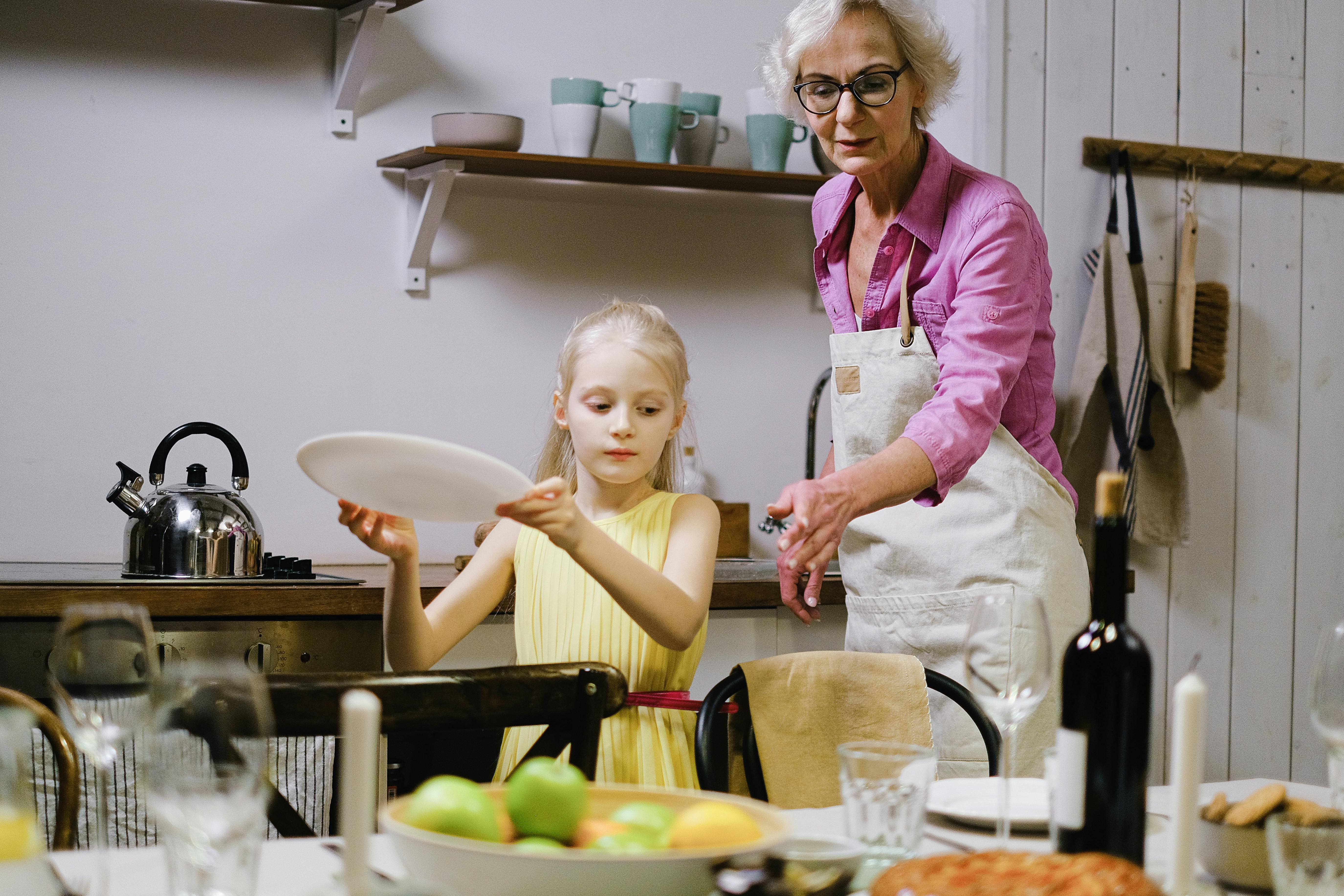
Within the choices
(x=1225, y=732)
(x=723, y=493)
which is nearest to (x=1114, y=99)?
(x=723, y=493)

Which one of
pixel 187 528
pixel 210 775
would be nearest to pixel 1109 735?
pixel 210 775

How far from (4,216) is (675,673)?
1391mm

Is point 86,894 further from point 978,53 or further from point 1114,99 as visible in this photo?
point 1114,99

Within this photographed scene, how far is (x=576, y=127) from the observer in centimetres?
219

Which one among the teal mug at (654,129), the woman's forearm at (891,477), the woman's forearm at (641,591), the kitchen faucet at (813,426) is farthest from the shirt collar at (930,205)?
the kitchen faucet at (813,426)

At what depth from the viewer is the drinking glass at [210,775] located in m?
0.63

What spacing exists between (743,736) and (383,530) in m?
0.44

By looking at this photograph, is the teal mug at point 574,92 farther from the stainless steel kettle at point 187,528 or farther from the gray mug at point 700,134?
the stainless steel kettle at point 187,528

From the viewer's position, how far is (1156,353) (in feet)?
7.59

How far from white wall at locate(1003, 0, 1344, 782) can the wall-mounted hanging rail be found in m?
0.02

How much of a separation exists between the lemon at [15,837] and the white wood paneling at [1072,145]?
200 centimetres

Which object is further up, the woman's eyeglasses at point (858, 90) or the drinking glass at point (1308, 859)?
the woman's eyeglasses at point (858, 90)

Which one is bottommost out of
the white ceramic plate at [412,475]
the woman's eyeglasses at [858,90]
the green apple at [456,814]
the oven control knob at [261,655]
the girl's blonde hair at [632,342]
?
the oven control knob at [261,655]

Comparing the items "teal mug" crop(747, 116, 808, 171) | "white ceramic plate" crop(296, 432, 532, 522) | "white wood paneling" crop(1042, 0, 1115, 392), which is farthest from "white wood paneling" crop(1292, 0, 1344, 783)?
"white ceramic plate" crop(296, 432, 532, 522)
